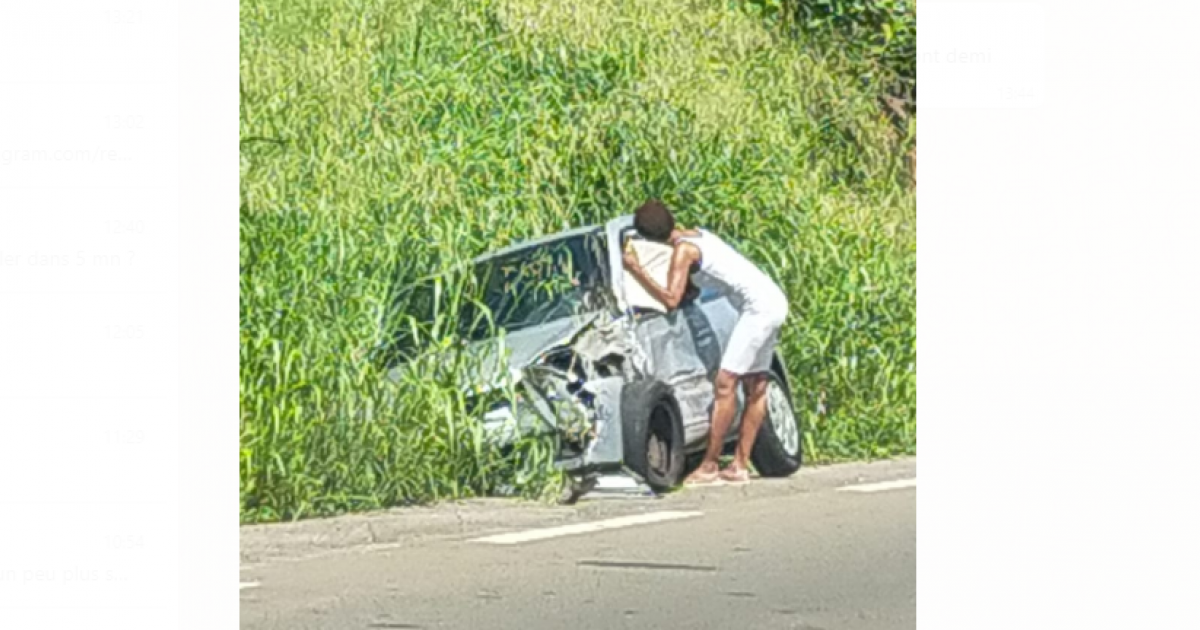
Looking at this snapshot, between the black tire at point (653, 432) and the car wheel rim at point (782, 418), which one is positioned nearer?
the black tire at point (653, 432)

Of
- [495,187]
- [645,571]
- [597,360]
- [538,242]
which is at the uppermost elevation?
[495,187]

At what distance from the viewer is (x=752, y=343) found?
12.2 m

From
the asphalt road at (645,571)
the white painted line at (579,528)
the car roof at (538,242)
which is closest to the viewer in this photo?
the asphalt road at (645,571)

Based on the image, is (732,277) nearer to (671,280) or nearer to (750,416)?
(671,280)

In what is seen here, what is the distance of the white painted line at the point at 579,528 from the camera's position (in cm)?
1128

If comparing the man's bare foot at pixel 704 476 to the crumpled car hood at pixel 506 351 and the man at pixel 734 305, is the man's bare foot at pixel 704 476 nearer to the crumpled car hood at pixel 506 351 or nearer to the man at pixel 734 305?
the man at pixel 734 305

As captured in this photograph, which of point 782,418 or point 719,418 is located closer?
point 719,418

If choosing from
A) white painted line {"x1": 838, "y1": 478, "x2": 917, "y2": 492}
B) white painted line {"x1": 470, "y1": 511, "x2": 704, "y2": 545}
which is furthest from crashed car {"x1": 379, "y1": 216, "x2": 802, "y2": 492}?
white painted line {"x1": 838, "y1": 478, "x2": 917, "y2": 492}

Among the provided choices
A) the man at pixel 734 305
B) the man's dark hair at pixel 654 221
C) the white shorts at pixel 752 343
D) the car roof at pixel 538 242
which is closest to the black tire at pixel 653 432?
the man at pixel 734 305

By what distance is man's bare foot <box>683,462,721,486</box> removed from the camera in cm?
1195

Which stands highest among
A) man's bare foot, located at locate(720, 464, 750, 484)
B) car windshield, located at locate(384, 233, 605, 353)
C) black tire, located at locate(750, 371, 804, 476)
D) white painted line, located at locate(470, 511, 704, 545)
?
car windshield, located at locate(384, 233, 605, 353)

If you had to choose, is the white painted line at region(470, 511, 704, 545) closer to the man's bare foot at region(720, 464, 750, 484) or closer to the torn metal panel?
the torn metal panel

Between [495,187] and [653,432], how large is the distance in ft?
4.73

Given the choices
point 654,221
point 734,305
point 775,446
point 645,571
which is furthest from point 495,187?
point 645,571
